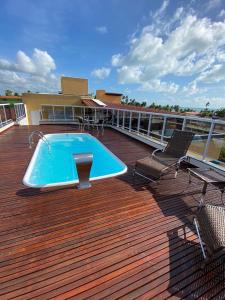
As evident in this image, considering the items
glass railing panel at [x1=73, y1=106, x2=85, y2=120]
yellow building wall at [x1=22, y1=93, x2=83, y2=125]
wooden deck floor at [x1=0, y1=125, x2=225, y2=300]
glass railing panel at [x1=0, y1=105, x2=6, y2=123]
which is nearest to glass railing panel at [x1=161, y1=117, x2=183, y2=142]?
wooden deck floor at [x1=0, y1=125, x2=225, y2=300]

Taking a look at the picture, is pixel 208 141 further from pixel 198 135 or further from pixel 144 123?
pixel 144 123

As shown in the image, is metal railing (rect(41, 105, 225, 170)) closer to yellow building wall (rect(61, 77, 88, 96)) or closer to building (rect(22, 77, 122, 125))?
building (rect(22, 77, 122, 125))

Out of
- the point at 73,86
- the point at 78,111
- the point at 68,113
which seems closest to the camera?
the point at 68,113

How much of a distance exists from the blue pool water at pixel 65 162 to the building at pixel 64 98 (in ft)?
18.3

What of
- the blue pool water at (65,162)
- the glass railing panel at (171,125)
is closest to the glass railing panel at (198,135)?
the glass railing panel at (171,125)

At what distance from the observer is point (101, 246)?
190 cm

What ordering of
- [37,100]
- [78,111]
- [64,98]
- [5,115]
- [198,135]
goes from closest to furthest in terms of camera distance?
[198,135] < [5,115] < [78,111] < [37,100] < [64,98]

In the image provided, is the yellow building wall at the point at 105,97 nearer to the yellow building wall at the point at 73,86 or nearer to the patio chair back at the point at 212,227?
the yellow building wall at the point at 73,86

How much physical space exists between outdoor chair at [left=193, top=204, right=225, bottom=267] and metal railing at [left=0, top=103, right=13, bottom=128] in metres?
9.17

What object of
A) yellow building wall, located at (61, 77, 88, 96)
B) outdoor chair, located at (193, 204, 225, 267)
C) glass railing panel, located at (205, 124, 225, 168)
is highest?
yellow building wall, located at (61, 77, 88, 96)

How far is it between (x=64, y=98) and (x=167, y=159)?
13.3m

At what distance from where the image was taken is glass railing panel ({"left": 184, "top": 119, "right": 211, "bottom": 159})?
413 centimetres

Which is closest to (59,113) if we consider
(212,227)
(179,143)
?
(179,143)

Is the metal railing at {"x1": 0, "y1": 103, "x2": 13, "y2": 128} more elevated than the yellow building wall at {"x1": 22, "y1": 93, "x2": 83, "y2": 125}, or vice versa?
the yellow building wall at {"x1": 22, "y1": 93, "x2": 83, "y2": 125}
